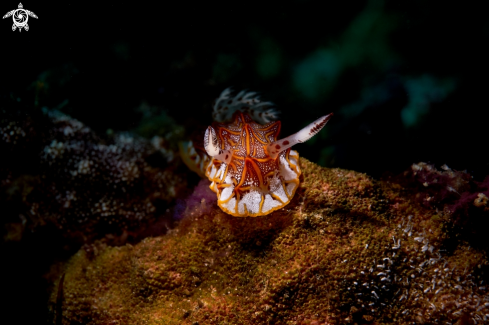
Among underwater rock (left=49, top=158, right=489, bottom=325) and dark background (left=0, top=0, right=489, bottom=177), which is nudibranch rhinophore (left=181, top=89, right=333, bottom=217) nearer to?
underwater rock (left=49, top=158, right=489, bottom=325)

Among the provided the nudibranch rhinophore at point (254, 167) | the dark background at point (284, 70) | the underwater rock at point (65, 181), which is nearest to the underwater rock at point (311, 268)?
the nudibranch rhinophore at point (254, 167)

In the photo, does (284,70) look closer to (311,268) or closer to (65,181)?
(311,268)

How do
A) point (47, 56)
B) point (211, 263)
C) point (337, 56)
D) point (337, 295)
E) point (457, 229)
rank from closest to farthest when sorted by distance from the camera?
point (337, 295)
point (457, 229)
point (211, 263)
point (337, 56)
point (47, 56)

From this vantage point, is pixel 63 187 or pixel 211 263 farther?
pixel 63 187

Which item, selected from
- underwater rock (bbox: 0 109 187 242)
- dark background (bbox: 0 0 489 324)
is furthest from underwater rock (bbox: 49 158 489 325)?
underwater rock (bbox: 0 109 187 242)

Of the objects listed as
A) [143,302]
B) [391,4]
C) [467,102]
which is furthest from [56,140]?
[467,102]

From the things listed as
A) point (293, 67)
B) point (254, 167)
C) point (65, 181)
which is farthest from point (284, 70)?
point (65, 181)

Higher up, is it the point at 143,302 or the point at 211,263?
the point at 211,263

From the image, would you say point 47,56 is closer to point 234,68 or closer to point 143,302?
point 234,68
